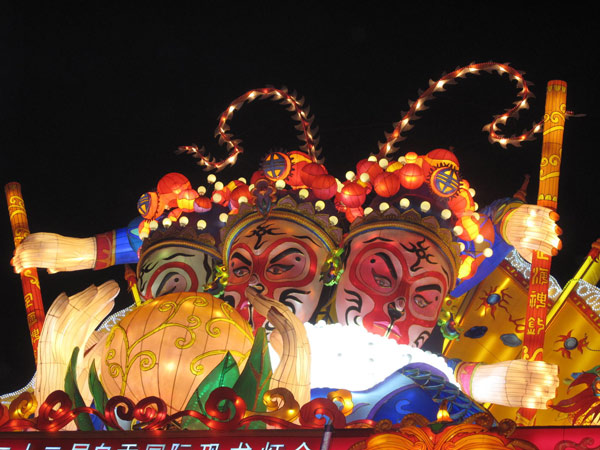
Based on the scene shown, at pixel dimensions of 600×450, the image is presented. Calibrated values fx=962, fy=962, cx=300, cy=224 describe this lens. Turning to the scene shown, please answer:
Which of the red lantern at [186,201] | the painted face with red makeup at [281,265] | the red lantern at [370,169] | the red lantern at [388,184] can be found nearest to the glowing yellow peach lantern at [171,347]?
the painted face with red makeup at [281,265]

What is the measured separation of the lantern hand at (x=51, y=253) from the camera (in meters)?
7.64

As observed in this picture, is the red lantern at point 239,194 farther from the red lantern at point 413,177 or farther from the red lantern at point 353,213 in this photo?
the red lantern at point 413,177

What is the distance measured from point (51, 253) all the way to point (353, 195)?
2.45 meters

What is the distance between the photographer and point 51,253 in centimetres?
767

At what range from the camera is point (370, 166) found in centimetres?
770

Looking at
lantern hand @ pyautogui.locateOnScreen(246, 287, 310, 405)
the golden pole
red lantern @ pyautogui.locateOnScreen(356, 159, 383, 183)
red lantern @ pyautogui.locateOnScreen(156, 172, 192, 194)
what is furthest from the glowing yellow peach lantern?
the golden pole

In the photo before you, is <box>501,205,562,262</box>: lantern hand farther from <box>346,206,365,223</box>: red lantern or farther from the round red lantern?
the round red lantern

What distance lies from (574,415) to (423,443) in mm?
1914

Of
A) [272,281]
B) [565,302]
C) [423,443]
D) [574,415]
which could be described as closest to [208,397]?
[423,443]

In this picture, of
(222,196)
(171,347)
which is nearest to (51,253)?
(222,196)

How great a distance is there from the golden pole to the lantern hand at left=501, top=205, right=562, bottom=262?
0.06m

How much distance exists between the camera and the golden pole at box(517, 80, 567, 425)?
6473 mm

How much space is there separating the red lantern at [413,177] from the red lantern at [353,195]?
1.16 ft

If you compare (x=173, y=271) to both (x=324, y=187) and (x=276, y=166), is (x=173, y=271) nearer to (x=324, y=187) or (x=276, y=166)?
(x=276, y=166)
